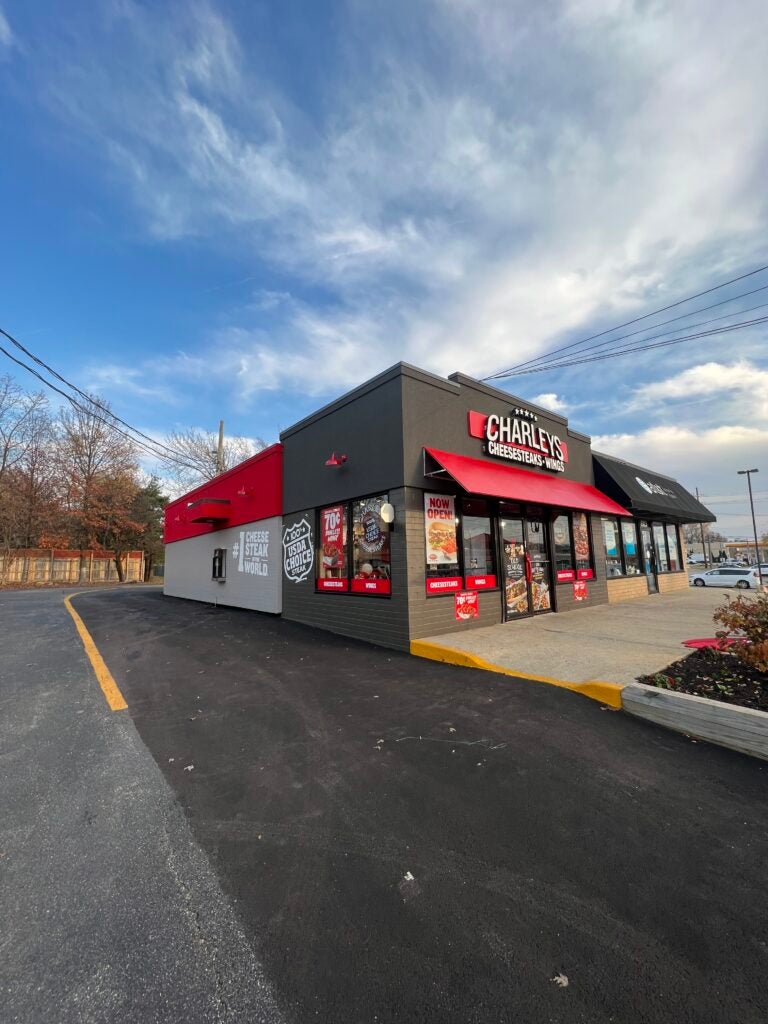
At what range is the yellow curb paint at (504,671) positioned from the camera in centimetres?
436

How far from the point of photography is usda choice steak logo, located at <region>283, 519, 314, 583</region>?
9.95m

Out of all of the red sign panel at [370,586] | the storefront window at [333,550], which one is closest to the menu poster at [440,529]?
the red sign panel at [370,586]

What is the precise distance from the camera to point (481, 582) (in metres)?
8.39

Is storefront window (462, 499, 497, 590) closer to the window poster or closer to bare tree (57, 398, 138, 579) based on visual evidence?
the window poster

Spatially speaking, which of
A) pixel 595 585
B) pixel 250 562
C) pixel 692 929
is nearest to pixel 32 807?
pixel 692 929

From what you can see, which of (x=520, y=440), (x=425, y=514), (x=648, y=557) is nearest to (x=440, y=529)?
(x=425, y=514)

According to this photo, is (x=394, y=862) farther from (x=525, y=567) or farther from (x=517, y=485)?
(x=525, y=567)

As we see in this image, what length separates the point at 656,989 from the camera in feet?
5.12

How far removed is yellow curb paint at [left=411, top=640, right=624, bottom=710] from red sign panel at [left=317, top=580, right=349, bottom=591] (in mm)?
2293

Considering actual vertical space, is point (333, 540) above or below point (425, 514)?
below

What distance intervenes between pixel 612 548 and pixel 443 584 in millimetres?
8431

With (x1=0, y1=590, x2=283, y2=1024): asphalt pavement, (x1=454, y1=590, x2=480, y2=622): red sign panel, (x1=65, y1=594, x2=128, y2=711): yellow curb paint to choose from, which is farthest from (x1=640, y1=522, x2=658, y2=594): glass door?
(x1=0, y1=590, x2=283, y2=1024): asphalt pavement

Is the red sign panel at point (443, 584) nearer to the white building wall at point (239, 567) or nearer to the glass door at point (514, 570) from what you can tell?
the glass door at point (514, 570)

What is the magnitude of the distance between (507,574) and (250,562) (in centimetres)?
756
